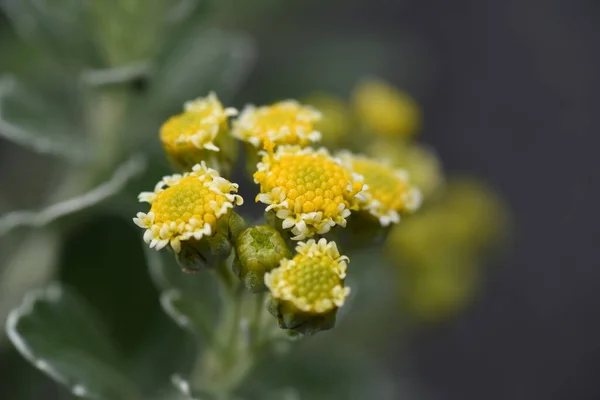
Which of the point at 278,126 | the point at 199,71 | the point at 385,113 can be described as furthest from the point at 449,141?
the point at 278,126

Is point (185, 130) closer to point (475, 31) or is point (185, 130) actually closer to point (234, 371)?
point (234, 371)

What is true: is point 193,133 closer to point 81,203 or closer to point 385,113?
point 81,203

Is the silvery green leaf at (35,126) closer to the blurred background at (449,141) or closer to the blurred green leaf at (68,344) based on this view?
the blurred background at (449,141)

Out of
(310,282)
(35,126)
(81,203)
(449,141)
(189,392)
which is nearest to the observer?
(310,282)

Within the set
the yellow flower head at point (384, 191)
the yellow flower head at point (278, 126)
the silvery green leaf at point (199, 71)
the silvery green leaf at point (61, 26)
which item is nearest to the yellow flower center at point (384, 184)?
the yellow flower head at point (384, 191)

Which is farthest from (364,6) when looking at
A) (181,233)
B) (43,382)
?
(181,233)

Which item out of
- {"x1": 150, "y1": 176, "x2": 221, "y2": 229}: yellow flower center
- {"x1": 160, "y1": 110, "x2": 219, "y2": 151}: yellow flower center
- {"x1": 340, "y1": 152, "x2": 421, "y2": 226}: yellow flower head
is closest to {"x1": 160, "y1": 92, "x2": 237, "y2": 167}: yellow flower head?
{"x1": 160, "y1": 110, "x2": 219, "y2": 151}: yellow flower center
